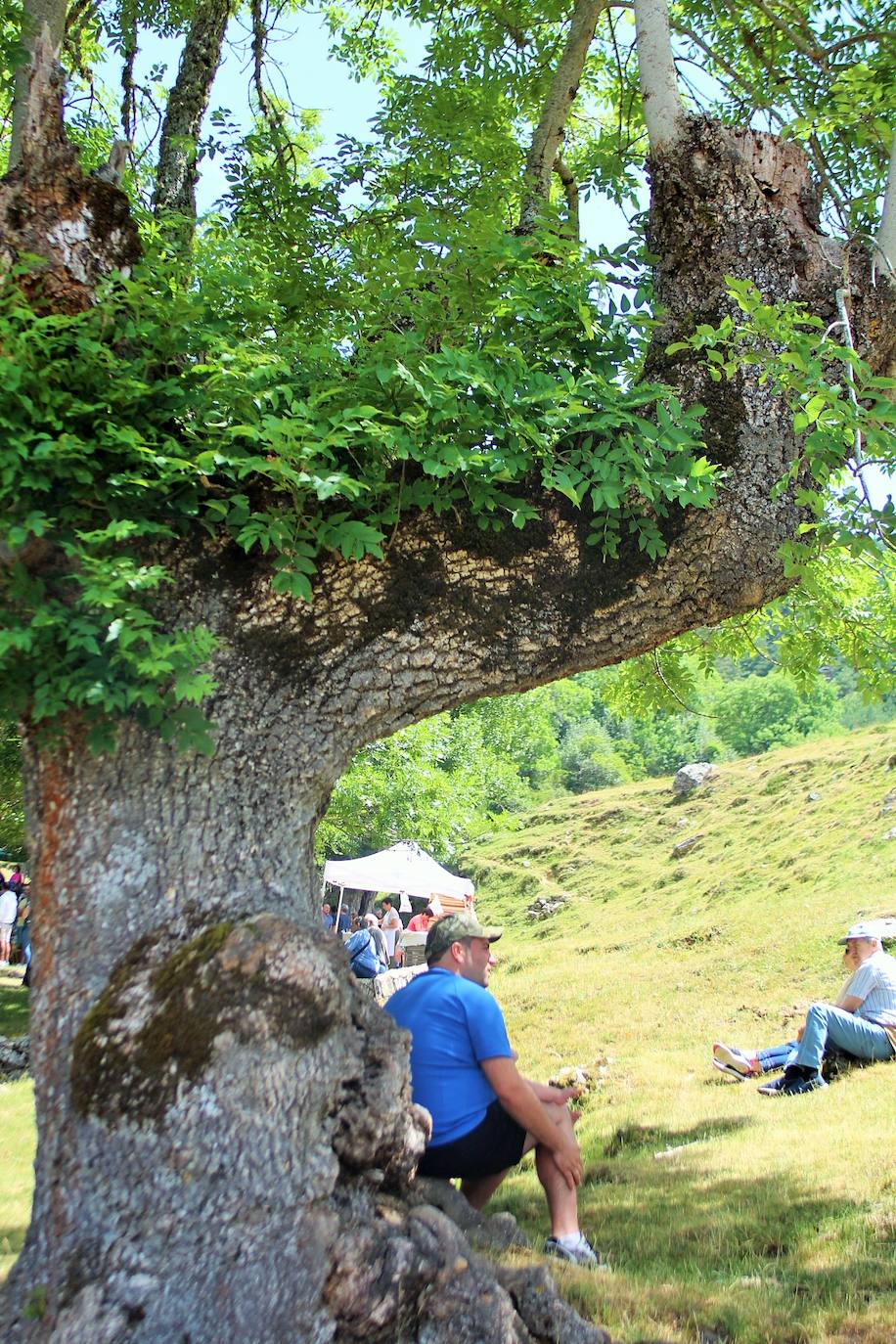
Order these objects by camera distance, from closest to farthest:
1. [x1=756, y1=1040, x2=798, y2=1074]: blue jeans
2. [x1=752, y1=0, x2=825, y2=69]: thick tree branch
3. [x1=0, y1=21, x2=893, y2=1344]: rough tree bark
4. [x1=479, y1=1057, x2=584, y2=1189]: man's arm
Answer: [x1=0, y1=21, x2=893, y2=1344]: rough tree bark, [x1=479, y1=1057, x2=584, y2=1189]: man's arm, [x1=752, y1=0, x2=825, y2=69]: thick tree branch, [x1=756, y1=1040, x2=798, y2=1074]: blue jeans

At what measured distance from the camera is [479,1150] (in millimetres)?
4031

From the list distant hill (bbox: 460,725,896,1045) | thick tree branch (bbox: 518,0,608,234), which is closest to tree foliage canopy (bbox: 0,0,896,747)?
thick tree branch (bbox: 518,0,608,234)

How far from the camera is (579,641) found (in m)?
4.21

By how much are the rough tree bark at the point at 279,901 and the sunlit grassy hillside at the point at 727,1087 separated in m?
1.04

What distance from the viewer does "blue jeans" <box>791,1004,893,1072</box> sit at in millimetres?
7090

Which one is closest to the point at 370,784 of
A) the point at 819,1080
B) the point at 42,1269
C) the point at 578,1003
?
the point at 578,1003

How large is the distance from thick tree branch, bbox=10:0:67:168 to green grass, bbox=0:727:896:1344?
4.48 meters

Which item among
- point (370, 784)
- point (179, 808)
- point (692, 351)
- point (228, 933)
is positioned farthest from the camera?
point (370, 784)

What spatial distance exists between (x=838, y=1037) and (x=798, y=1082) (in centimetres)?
42

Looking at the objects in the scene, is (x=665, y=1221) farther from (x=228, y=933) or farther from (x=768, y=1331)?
(x=228, y=933)

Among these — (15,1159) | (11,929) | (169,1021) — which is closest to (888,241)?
(169,1021)

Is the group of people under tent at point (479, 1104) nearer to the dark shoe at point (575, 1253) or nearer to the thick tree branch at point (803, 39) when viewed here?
the dark shoe at point (575, 1253)

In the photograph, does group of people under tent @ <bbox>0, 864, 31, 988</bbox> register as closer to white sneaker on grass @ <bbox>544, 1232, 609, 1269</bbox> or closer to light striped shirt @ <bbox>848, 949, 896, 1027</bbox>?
light striped shirt @ <bbox>848, 949, 896, 1027</bbox>

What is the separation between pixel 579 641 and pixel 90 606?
188cm
